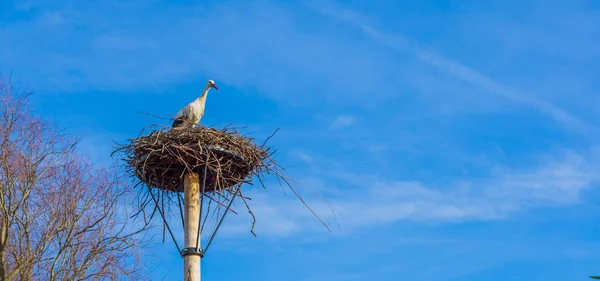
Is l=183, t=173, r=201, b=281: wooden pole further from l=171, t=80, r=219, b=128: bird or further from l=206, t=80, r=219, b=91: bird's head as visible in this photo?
l=206, t=80, r=219, b=91: bird's head

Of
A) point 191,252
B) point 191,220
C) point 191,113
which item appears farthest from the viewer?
point 191,113

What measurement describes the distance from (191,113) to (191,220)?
262 cm

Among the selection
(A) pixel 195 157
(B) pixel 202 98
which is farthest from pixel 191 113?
(A) pixel 195 157

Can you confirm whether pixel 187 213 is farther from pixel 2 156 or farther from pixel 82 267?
pixel 2 156

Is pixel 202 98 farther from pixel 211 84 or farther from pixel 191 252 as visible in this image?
pixel 191 252

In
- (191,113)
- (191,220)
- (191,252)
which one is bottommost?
(191,252)

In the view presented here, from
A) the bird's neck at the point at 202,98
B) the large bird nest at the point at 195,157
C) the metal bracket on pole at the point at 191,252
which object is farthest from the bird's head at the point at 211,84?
the metal bracket on pole at the point at 191,252

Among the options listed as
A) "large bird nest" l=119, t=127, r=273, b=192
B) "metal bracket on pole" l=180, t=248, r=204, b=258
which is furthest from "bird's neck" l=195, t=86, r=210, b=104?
"metal bracket on pole" l=180, t=248, r=204, b=258

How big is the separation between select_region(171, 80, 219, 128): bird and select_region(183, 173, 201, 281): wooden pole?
1.50m

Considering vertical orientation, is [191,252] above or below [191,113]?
below

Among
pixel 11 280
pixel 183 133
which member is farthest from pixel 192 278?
pixel 11 280

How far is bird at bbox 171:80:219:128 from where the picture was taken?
13.1m

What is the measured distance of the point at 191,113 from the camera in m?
13.4

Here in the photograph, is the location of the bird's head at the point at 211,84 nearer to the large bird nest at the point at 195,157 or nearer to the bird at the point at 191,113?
the bird at the point at 191,113
